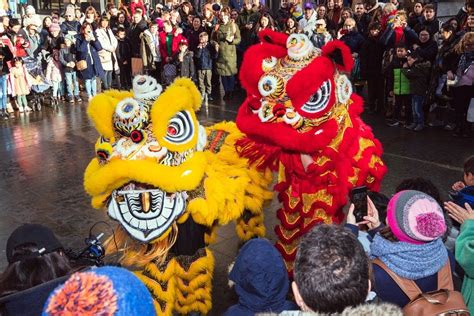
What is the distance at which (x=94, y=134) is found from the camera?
866cm

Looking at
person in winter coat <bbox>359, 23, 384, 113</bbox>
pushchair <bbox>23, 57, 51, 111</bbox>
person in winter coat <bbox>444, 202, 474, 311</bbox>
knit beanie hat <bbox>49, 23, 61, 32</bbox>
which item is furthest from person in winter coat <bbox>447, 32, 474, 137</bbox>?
knit beanie hat <bbox>49, 23, 61, 32</bbox>

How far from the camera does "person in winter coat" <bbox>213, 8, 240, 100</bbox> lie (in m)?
10.8

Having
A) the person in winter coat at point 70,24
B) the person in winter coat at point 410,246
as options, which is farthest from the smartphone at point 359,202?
the person in winter coat at point 70,24

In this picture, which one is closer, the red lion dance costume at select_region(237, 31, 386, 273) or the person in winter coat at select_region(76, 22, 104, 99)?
the red lion dance costume at select_region(237, 31, 386, 273)

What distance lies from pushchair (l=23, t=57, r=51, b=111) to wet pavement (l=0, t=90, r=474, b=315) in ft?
2.49

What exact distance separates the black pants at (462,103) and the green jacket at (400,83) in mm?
725

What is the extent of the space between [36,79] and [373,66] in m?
6.14

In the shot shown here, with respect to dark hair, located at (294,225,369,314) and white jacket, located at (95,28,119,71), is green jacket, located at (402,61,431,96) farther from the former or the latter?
dark hair, located at (294,225,369,314)

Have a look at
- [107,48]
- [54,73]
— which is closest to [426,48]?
[107,48]

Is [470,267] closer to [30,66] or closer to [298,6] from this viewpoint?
[30,66]

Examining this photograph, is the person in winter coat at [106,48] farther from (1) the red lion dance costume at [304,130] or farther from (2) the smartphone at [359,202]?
(2) the smartphone at [359,202]

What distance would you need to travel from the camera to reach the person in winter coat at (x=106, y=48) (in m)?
11.1

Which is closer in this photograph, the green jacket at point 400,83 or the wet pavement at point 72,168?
the wet pavement at point 72,168

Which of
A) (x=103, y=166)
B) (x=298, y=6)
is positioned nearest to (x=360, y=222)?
(x=103, y=166)
